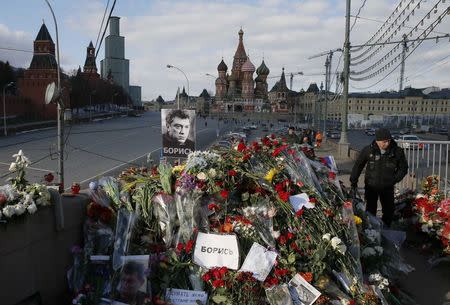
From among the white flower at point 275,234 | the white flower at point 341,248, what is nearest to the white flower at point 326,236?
the white flower at point 341,248

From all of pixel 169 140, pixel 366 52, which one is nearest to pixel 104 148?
pixel 366 52

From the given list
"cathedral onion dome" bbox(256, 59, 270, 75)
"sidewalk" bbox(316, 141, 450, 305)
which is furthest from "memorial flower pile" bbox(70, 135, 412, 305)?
"cathedral onion dome" bbox(256, 59, 270, 75)

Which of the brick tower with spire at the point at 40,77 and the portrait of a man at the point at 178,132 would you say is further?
the brick tower with spire at the point at 40,77

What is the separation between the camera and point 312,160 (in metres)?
7.05

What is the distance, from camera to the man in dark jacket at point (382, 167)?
696cm

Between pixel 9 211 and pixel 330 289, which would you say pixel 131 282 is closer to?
pixel 9 211

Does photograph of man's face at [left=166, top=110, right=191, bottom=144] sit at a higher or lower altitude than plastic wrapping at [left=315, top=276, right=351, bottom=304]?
higher

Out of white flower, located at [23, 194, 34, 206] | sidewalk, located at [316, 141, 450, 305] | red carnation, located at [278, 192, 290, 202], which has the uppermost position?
white flower, located at [23, 194, 34, 206]

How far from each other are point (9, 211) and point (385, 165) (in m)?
5.20

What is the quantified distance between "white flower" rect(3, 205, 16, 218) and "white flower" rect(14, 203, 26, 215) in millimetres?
34

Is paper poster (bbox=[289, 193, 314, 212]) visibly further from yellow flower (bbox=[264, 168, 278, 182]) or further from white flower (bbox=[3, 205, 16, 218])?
white flower (bbox=[3, 205, 16, 218])

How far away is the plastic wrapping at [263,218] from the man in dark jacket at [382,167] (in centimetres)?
232

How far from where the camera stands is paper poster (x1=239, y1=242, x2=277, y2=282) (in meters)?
4.89

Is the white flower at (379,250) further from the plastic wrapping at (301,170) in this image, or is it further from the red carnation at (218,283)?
the red carnation at (218,283)
